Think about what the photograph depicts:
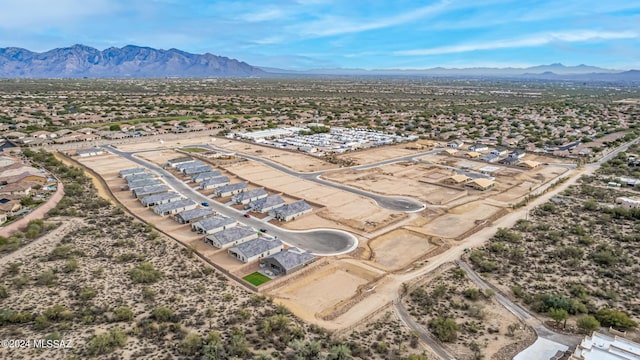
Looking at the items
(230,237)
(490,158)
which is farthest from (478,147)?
(230,237)

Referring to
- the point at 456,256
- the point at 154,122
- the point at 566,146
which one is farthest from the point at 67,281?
the point at 566,146

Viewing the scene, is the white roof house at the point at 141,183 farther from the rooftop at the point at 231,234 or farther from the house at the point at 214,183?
the rooftop at the point at 231,234

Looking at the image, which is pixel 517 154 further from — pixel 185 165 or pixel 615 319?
pixel 185 165

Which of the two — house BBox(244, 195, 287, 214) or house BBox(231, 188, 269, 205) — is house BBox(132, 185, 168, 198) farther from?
house BBox(244, 195, 287, 214)

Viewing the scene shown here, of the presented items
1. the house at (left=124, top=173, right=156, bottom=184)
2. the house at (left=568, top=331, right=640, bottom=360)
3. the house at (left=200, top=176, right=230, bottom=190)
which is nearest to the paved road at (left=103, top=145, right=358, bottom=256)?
the house at (left=200, top=176, right=230, bottom=190)

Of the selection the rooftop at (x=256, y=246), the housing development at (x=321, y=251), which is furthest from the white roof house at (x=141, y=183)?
the rooftop at (x=256, y=246)
